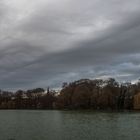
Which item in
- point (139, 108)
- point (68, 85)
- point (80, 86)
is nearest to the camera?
point (139, 108)

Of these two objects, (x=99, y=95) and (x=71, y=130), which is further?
(x=99, y=95)

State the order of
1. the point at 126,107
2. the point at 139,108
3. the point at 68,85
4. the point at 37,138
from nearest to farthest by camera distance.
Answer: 1. the point at 37,138
2. the point at 139,108
3. the point at 126,107
4. the point at 68,85

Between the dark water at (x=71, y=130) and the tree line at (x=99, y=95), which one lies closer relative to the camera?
the dark water at (x=71, y=130)

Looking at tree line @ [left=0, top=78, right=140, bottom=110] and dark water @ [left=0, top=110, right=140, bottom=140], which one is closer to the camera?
dark water @ [left=0, top=110, right=140, bottom=140]

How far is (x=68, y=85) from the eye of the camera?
19738 centimetres

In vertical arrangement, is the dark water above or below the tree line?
below

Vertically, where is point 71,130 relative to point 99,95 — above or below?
below

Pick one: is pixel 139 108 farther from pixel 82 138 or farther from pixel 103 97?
pixel 82 138

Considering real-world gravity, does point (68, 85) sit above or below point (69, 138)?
above

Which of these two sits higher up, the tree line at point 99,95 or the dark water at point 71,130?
the tree line at point 99,95

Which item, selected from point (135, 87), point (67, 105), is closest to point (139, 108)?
point (135, 87)

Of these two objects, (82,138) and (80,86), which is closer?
(82,138)

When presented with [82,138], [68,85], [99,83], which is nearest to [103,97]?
[99,83]

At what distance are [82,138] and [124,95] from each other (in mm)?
134252
